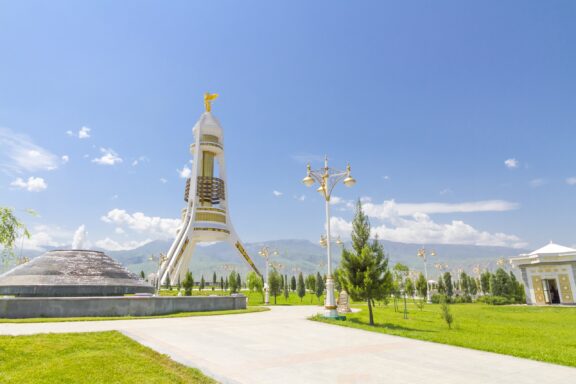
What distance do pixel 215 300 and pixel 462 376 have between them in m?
18.8

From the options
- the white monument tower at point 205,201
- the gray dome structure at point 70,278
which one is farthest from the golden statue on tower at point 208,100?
the gray dome structure at point 70,278

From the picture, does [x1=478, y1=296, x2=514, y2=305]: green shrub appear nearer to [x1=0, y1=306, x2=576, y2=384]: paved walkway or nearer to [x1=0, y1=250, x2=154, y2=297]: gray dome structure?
[x1=0, y1=306, x2=576, y2=384]: paved walkway

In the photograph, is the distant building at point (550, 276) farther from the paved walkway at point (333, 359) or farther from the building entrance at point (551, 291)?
the paved walkway at point (333, 359)

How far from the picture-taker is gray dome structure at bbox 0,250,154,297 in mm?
21219

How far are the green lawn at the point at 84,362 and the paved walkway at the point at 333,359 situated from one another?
1.59ft

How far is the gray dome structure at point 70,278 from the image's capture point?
21.2 meters

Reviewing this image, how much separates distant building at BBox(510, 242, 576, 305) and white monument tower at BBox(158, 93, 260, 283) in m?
42.1

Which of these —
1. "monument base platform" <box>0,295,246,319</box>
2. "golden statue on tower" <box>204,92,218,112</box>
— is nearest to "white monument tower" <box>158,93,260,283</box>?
"golden statue on tower" <box>204,92,218,112</box>

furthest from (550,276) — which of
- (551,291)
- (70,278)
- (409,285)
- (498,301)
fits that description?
(70,278)

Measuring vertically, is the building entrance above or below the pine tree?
below

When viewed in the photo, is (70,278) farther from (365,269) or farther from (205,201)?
(205,201)

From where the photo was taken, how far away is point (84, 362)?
7.84 m

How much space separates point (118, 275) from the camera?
25094 millimetres

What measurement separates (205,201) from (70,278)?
37.2m
